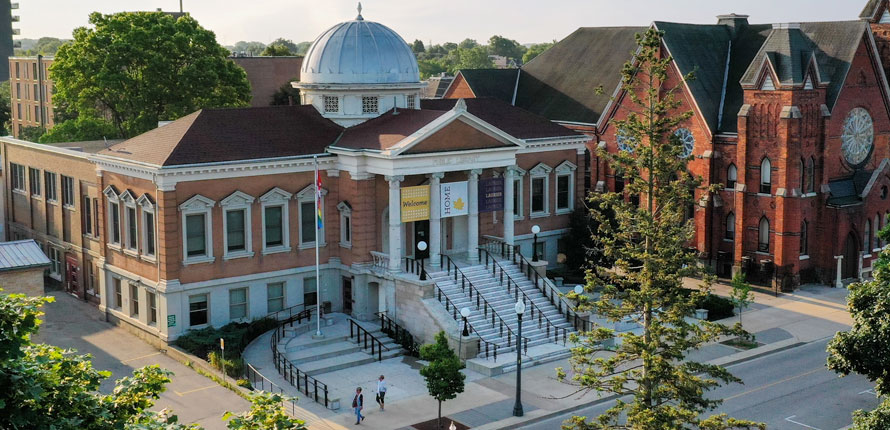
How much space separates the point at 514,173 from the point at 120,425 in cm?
3692

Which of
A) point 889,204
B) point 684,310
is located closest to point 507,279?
point 684,310

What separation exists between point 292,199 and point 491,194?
8.79 metres

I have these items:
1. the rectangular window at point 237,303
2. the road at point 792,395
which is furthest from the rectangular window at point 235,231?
the road at point 792,395

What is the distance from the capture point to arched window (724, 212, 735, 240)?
185 feet

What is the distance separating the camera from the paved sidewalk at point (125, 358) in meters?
34.9

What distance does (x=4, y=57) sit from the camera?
15788cm

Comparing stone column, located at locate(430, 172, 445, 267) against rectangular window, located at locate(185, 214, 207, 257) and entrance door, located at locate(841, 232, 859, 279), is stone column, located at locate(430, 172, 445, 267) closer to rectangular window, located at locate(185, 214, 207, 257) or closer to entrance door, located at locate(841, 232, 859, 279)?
rectangular window, located at locate(185, 214, 207, 257)

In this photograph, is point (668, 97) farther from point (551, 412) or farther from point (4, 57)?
point (4, 57)

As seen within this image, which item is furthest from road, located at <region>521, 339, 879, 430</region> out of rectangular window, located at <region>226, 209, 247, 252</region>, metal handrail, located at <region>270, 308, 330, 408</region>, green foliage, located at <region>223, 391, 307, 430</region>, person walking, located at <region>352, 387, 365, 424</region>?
green foliage, located at <region>223, 391, 307, 430</region>

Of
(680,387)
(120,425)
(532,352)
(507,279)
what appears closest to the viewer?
(120,425)

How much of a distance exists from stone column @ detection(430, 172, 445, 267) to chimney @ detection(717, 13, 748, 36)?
81.7 feet

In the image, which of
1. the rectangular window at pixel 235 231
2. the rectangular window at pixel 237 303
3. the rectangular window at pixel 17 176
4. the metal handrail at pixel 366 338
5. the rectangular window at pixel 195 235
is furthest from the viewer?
the rectangular window at pixel 17 176

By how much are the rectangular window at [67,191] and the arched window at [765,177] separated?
109ft

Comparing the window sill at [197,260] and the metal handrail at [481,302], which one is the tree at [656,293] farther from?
the window sill at [197,260]
